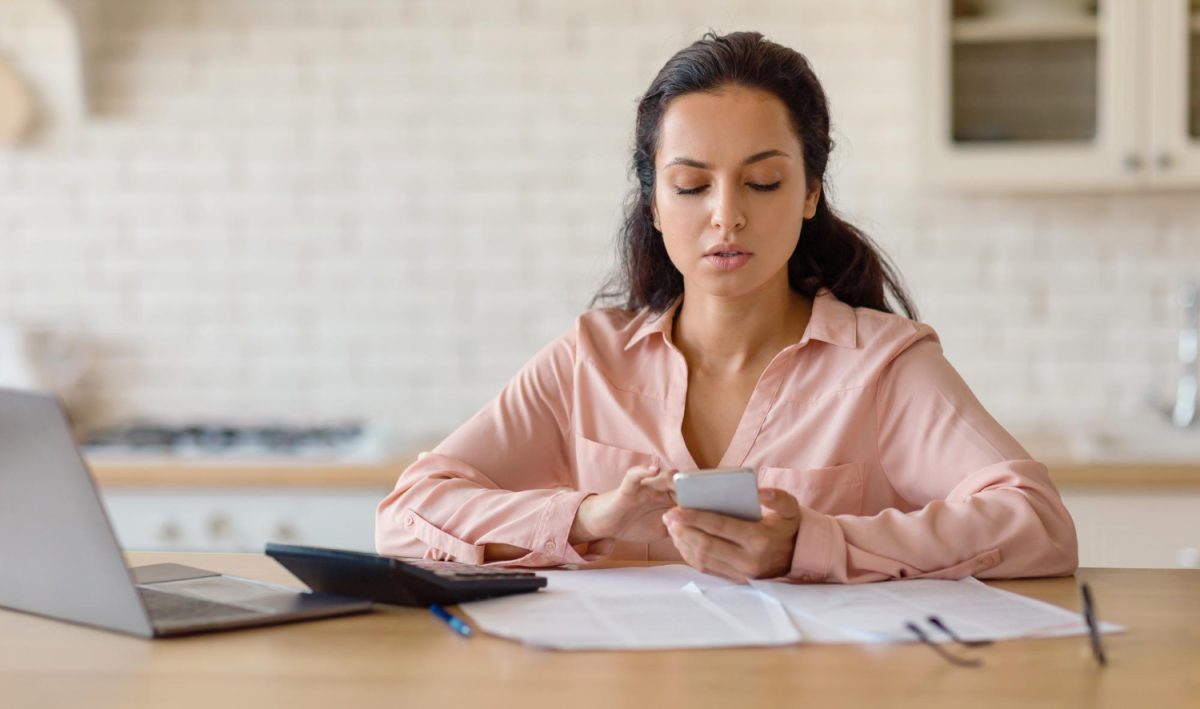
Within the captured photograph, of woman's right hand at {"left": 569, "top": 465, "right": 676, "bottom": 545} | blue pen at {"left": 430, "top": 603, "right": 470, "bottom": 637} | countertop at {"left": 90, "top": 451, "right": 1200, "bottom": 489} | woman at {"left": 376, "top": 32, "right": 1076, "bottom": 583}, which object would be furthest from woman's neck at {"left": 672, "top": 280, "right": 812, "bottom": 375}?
countertop at {"left": 90, "top": 451, "right": 1200, "bottom": 489}

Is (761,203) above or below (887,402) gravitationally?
above

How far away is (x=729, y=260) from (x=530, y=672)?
0.85 metres

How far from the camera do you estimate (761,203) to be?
2008 mm

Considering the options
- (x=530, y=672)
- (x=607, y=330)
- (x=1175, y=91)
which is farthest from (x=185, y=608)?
(x=1175, y=91)

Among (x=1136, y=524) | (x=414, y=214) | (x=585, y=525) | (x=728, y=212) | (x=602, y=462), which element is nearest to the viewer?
(x=585, y=525)

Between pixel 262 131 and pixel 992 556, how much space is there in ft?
9.01

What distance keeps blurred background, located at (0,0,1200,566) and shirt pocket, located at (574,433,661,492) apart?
4.54ft

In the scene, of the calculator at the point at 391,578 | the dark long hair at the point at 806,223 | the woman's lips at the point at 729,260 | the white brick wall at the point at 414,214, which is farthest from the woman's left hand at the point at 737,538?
the white brick wall at the point at 414,214

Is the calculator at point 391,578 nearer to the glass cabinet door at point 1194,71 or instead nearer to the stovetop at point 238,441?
the stovetop at point 238,441

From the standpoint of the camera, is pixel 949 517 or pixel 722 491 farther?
pixel 949 517

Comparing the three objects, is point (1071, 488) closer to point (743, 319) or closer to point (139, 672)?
point (743, 319)

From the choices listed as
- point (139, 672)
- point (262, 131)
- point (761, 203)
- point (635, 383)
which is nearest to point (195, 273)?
point (262, 131)

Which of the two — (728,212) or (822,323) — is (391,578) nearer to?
(728,212)

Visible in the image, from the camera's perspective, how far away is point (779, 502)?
66.1 inches
